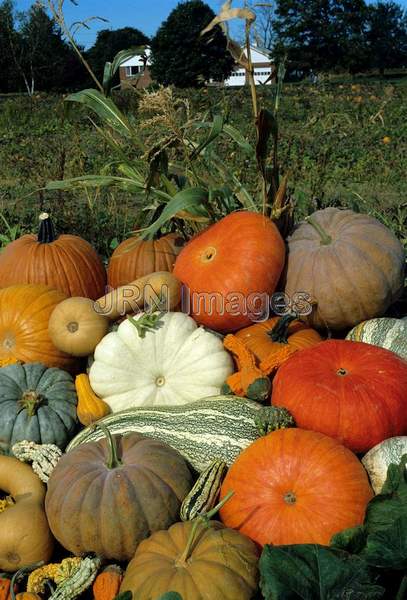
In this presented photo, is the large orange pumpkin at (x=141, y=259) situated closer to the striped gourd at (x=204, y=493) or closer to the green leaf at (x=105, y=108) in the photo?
the green leaf at (x=105, y=108)

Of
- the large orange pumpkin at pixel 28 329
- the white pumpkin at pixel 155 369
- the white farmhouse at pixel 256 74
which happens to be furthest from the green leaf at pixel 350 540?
the white farmhouse at pixel 256 74

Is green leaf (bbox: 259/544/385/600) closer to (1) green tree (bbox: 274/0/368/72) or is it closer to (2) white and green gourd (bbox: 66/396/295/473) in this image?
(2) white and green gourd (bbox: 66/396/295/473)

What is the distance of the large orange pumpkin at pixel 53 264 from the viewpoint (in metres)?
4.15

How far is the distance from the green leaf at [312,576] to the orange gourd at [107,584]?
60 centimetres

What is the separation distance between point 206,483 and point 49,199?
7.36 meters

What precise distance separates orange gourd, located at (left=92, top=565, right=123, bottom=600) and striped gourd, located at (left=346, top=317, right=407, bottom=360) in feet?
5.89

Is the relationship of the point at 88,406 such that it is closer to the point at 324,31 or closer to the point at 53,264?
the point at 53,264

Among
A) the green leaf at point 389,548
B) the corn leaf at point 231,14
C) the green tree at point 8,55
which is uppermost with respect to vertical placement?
the green tree at point 8,55

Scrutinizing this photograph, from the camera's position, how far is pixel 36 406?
10.3ft


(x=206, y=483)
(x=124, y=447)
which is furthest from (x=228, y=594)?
(x=124, y=447)

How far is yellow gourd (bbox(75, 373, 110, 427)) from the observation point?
316 centimetres

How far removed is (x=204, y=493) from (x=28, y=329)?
64.6 inches

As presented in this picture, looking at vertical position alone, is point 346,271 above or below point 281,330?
above

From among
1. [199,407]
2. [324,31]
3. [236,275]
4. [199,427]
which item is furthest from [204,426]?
[324,31]
